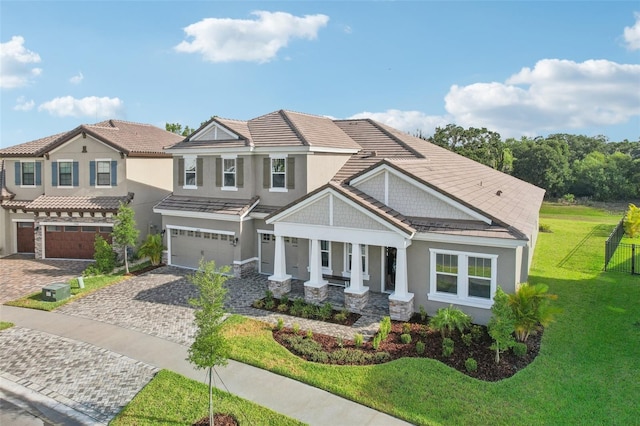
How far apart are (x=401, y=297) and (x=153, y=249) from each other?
13537 millimetres

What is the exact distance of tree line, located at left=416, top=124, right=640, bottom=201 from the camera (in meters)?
55.5

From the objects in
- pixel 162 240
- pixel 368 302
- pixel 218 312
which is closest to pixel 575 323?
pixel 368 302

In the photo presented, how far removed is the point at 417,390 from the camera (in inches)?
441

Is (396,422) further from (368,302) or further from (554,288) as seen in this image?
(554,288)

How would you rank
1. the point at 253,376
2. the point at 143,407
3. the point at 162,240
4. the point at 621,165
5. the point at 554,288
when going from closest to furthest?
the point at 143,407 → the point at 253,376 → the point at 554,288 → the point at 162,240 → the point at 621,165

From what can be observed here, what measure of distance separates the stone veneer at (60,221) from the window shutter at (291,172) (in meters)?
10.3

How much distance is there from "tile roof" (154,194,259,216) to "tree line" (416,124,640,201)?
1614 inches

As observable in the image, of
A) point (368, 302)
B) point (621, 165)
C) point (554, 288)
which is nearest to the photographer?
point (368, 302)

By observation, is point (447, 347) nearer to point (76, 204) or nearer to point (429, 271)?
point (429, 271)

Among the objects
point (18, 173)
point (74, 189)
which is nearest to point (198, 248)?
point (74, 189)

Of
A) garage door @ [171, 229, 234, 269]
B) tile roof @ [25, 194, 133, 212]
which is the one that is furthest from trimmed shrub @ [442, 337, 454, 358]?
tile roof @ [25, 194, 133, 212]

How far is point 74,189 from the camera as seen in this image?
1009 inches

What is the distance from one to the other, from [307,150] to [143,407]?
1242cm

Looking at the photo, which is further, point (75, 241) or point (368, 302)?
point (75, 241)
